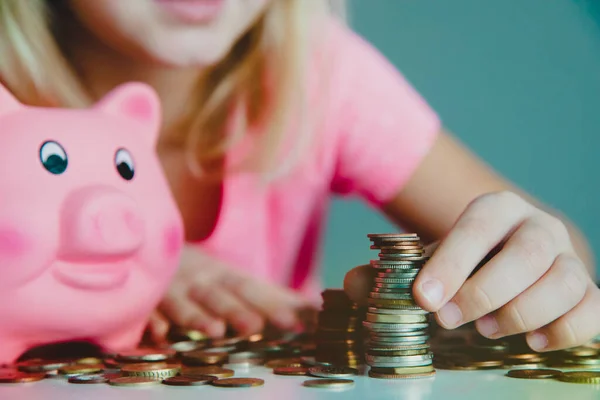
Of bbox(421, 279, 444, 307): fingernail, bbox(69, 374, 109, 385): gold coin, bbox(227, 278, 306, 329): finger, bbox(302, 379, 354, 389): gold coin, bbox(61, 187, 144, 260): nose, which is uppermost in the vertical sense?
bbox(227, 278, 306, 329): finger

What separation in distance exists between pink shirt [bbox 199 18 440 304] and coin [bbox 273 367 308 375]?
78 cm

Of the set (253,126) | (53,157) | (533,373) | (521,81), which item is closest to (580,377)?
(533,373)

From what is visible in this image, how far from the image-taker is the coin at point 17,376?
0.71 metres

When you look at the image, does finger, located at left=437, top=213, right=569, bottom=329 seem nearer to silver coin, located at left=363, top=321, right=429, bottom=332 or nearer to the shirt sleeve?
silver coin, located at left=363, top=321, right=429, bottom=332

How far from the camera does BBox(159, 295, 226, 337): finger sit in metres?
1.02

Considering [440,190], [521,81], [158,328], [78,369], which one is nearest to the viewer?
[78,369]

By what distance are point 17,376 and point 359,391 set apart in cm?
34

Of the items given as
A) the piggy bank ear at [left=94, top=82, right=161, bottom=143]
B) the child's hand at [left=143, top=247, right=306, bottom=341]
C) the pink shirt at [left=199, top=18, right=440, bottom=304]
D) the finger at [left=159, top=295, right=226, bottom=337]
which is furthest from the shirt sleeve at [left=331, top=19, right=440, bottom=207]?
the piggy bank ear at [left=94, top=82, right=161, bottom=143]

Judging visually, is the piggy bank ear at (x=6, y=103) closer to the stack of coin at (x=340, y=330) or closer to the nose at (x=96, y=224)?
the nose at (x=96, y=224)

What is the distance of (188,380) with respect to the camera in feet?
2.30

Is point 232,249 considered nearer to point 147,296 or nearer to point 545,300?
point 147,296

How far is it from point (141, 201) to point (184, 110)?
0.72m

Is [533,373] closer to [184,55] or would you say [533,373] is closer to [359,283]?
[359,283]

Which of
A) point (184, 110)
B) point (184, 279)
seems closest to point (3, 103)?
point (184, 279)
